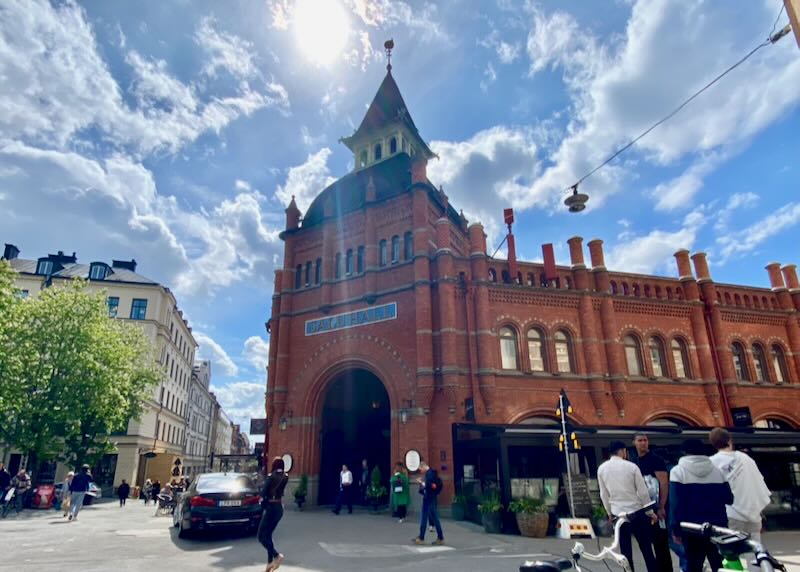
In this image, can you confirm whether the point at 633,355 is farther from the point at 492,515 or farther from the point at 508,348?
the point at 492,515

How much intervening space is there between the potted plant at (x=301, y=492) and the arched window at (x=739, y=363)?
1999cm

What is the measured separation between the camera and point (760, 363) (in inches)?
928

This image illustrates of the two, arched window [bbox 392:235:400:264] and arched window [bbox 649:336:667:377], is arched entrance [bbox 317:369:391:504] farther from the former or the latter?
arched window [bbox 649:336:667:377]

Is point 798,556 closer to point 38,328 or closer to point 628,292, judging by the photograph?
point 628,292

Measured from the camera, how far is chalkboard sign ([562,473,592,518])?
45.6ft

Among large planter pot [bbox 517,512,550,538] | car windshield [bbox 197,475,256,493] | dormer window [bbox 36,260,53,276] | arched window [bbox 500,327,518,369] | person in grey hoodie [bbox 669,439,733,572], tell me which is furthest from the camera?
dormer window [bbox 36,260,53,276]

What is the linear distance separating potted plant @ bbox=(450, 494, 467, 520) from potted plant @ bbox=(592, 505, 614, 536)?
4520mm

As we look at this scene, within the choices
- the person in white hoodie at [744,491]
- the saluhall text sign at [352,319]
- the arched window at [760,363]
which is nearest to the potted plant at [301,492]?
the saluhall text sign at [352,319]

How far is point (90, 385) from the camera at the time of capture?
23.2m

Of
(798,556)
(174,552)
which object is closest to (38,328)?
(174,552)

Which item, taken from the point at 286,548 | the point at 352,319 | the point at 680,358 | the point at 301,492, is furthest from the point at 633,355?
the point at 286,548

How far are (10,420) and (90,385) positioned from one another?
12.1 feet

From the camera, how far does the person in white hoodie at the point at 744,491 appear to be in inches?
208

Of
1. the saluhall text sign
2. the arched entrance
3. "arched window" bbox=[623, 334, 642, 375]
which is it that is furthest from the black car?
"arched window" bbox=[623, 334, 642, 375]
